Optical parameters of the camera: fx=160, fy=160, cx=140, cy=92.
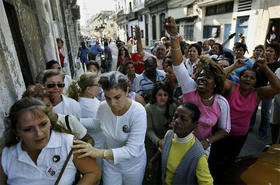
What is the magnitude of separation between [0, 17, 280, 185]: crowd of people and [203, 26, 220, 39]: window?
9342mm

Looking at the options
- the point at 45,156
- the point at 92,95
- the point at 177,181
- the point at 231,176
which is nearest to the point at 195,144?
the point at 177,181

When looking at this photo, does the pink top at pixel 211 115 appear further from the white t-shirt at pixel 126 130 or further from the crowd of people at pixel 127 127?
the white t-shirt at pixel 126 130

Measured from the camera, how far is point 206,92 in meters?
1.79

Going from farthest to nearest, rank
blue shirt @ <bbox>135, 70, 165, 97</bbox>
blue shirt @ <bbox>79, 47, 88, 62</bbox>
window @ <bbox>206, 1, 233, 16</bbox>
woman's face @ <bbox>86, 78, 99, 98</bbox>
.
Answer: window @ <bbox>206, 1, 233, 16</bbox>, blue shirt @ <bbox>79, 47, 88, 62</bbox>, blue shirt @ <bbox>135, 70, 165, 97</bbox>, woman's face @ <bbox>86, 78, 99, 98</bbox>

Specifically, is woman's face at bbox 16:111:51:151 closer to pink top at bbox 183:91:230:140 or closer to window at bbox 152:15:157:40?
pink top at bbox 183:91:230:140

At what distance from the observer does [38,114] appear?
1090mm

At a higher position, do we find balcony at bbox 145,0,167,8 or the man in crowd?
balcony at bbox 145,0,167,8

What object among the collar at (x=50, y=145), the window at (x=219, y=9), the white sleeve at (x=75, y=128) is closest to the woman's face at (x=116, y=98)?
the white sleeve at (x=75, y=128)

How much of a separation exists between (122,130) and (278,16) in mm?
8819

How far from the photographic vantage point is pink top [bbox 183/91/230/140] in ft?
5.85

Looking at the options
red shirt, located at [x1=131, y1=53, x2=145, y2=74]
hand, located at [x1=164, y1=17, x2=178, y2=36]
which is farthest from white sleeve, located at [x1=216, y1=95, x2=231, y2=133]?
red shirt, located at [x1=131, y1=53, x2=145, y2=74]

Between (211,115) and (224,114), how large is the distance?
0.16 m

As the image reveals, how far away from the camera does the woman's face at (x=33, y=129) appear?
1.05m

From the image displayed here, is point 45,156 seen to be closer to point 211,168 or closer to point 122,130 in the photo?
point 122,130
